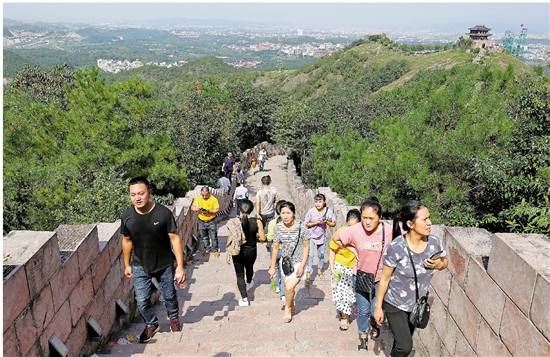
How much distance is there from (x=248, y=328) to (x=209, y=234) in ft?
10.2

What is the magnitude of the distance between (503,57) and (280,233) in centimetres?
5492

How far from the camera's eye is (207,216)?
7.17m

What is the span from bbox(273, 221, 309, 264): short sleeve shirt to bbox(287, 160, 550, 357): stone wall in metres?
1.35

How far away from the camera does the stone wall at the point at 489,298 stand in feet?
8.26

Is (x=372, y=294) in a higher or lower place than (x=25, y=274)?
lower

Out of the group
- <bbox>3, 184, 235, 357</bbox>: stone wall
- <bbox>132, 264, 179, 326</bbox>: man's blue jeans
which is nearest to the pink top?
<bbox>132, 264, 179, 326</bbox>: man's blue jeans

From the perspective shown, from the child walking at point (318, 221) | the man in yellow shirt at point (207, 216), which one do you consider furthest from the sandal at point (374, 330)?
the man in yellow shirt at point (207, 216)

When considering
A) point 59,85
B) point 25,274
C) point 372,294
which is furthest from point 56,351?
point 59,85

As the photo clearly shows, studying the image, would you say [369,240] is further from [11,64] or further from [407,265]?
[11,64]

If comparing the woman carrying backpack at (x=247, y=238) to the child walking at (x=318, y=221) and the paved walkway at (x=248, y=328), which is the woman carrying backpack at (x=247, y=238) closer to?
the paved walkway at (x=248, y=328)

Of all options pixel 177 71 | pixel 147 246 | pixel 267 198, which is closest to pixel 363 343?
pixel 147 246

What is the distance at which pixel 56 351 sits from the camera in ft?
10.4

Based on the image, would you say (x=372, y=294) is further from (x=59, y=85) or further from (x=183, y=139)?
(x=59, y=85)

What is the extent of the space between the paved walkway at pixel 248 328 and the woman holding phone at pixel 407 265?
0.87 meters
